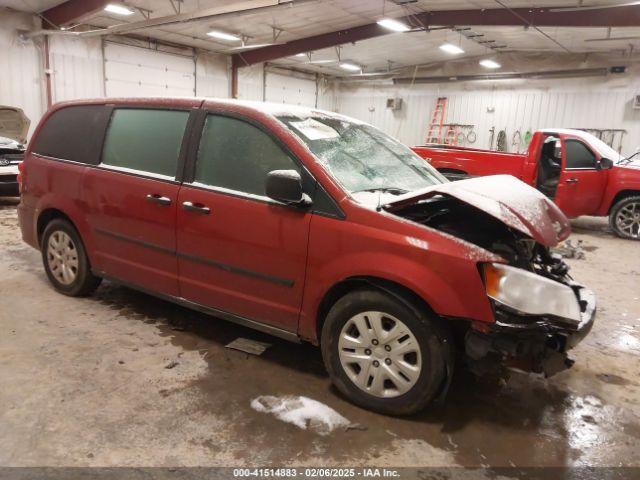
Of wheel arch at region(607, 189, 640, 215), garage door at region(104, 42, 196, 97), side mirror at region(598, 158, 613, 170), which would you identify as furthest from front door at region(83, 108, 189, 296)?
garage door at region(104, 42, 196, 97)

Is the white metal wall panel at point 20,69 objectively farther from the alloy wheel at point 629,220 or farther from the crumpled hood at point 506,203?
the alloy wheel at point 629,220

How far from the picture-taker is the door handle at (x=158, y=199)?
2959mm

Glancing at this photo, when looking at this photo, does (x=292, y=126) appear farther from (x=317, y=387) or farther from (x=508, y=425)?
(x=508, y=425)

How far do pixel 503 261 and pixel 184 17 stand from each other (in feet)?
28.7

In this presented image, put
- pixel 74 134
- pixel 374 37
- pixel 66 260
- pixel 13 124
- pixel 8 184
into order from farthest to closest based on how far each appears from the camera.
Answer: pixel 374 37 < pixel 13 124 < pixel 8 184 < pixel 66 260 < pixel 74 134

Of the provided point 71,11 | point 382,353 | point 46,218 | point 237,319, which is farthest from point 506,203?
point 71,11

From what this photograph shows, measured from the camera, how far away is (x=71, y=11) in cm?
977

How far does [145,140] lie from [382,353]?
2104 millimetres

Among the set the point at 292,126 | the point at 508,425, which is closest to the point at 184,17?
the point at 292,126

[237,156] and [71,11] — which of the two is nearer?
[237,156]

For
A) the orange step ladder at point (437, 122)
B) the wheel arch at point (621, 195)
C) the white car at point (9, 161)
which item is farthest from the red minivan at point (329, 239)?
the orange step ladder at point (437, 122)

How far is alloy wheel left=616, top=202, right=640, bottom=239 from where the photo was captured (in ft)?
24.7

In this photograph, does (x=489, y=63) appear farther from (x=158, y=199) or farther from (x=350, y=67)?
(x=158, y=199)

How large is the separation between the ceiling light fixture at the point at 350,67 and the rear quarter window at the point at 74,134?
13654mm
